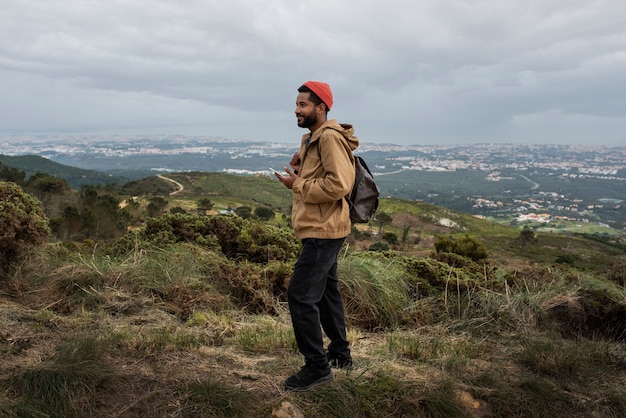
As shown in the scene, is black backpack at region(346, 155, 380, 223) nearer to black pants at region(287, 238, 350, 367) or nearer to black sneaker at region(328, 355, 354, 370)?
black pants at region(287, 238, 350, 367)

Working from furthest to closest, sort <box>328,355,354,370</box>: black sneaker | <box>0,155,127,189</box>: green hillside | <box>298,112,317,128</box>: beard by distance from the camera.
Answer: <box>0,155,127,189</box>: green hillside → <box>328,355,354,370</box>: black sneaker → <box>298,112,317,128</box>: beard

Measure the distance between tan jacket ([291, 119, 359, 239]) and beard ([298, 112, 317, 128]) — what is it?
0.28 feet

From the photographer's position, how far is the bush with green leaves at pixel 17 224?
5.19m

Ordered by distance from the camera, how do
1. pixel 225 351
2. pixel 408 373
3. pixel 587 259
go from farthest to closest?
pixel 587 259 < pixel 225 351 < pixel 408 373

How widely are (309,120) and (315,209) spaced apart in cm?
62

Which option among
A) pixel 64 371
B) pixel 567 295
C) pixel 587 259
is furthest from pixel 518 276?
pixel 587 259

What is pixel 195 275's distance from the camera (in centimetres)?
544

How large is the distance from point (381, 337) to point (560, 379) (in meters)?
1.64

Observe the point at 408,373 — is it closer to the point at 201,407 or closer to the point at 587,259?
the point at 201,407

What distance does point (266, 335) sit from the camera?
4.08m

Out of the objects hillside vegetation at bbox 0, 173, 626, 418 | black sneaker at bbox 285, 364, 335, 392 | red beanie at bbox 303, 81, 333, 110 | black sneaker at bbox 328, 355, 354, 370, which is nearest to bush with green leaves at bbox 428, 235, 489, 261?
hillside vegetation at bbox 0, 173, 626, 418

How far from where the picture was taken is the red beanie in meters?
2.92

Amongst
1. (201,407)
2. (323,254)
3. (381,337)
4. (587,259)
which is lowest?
(587,259)

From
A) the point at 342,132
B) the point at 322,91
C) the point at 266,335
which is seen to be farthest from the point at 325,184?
the point at 266,335
